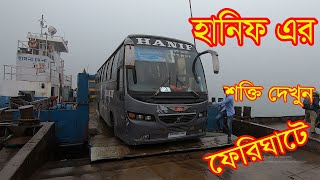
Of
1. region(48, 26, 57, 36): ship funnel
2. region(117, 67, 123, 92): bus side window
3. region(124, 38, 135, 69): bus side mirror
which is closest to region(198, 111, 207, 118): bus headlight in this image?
region(117, 67, 123, 92): bus side window

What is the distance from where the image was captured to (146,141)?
6.30 meters

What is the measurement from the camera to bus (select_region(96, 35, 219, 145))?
6234 millimetres

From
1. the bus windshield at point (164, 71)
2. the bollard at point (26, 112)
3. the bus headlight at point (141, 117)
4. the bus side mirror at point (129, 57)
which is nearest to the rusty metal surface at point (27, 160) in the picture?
the bollard at point (26, 112)

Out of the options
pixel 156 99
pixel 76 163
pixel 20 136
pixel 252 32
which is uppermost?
pixel 252 32

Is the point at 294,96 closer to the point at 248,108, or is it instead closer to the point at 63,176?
the point at 63,176

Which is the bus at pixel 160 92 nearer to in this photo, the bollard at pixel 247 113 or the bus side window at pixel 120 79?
the bus side window at pixel 120 79

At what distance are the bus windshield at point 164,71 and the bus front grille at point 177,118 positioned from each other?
678 millimetres

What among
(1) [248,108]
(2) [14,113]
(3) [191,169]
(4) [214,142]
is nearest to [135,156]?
(3) [191,169]

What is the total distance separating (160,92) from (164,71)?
0.65 meters

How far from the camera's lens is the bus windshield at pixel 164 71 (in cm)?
639

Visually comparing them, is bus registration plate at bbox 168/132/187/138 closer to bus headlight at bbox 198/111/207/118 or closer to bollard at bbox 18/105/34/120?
bus headlight at bbox 198/111/207/118

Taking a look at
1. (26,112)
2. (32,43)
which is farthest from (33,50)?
(26,112)

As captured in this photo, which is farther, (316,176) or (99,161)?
(99,161)

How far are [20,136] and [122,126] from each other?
10.7ft
